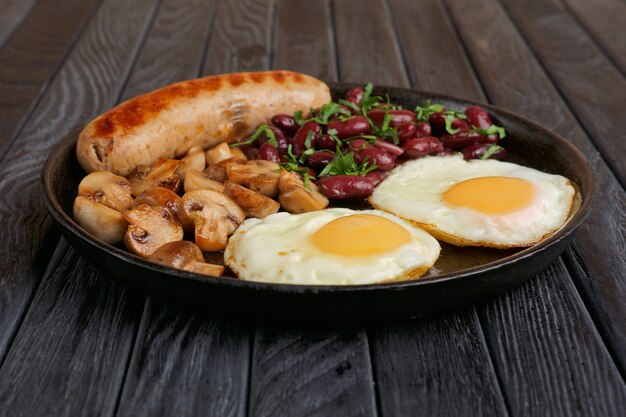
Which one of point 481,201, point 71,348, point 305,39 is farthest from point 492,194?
point 305,39

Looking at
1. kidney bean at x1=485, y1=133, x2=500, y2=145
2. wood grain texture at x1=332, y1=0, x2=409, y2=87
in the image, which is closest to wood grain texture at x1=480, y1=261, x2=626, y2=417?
kidney bean at x1=485, y1=133, x2=500, y2=145

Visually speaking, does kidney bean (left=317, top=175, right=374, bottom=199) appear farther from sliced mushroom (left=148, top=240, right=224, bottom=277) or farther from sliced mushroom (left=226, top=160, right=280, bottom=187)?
sliced mushroom (left=148, top=240, right=224, bottom=277)

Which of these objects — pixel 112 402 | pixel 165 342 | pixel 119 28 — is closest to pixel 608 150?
pixel 165 342

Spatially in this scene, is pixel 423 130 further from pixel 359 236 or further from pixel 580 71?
pixel 580 71

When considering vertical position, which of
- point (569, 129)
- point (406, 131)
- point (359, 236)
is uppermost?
point (359, 236)

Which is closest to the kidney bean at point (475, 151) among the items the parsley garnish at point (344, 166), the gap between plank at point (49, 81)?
the parsley garnish at point (344, 166)

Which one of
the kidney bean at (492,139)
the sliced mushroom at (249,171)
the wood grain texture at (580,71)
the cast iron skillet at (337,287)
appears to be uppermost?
the cast iron skillet at (337,287)

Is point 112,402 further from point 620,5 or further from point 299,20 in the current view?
point 620,5

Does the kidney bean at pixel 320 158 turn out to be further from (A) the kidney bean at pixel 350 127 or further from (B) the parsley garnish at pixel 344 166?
A: (A) the kidney bean at pixel 350 127
